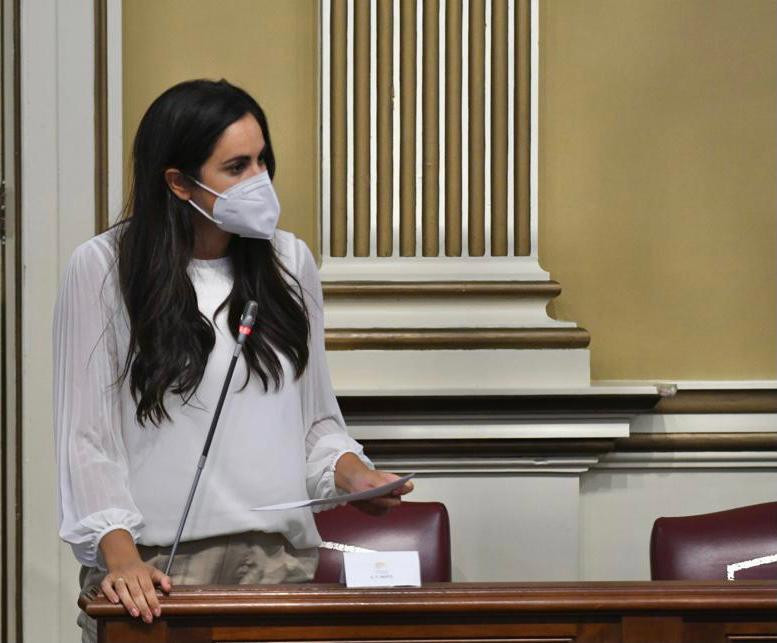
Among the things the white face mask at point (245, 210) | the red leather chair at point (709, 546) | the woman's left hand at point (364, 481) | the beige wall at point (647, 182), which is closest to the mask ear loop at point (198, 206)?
the white face mask at point (245, 210)

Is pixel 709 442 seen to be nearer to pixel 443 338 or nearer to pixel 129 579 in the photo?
pixel 443 338

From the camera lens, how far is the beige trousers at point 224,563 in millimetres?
2174

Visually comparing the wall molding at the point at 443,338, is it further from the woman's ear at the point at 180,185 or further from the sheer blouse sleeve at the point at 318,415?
the woman's ear at the point at 180,185

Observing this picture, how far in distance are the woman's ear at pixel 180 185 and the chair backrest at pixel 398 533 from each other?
2.87 ft

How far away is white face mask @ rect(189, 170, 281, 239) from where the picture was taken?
2.26 metres

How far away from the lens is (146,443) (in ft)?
7.11

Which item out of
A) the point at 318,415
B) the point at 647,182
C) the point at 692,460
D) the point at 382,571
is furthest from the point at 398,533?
the point at 647,182

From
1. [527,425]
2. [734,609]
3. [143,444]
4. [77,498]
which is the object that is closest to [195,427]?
[143,444]

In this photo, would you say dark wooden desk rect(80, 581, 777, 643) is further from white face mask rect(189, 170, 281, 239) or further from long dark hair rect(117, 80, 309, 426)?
white face mask rect(189, 170, 281, 239)

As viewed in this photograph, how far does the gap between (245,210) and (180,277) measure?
16cm

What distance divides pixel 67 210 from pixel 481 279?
1.11 m

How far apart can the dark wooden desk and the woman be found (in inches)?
3.8

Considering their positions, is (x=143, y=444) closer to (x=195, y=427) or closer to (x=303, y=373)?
(x=195, y=427)

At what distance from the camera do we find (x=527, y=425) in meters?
3.49
